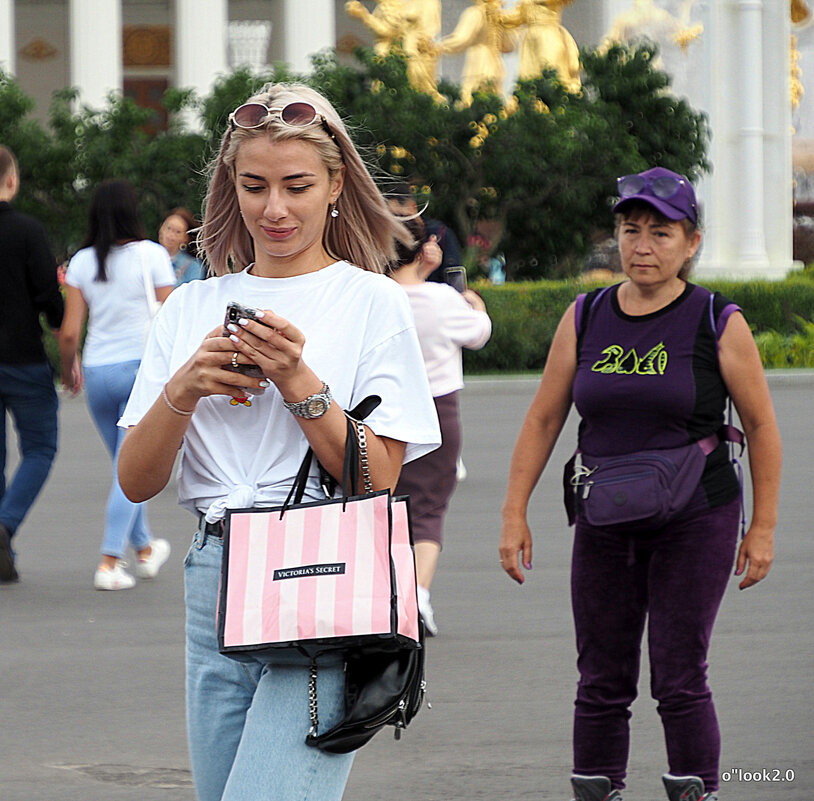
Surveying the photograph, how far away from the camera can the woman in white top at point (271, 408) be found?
249cm

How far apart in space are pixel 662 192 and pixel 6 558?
4.34 m

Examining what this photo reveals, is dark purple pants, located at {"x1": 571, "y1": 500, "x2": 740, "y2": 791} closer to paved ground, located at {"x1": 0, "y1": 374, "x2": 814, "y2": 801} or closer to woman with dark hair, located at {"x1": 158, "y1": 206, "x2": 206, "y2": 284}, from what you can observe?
paved ground, located at {"x1": 0, "y1": 374, "x2": 814, "y2": 801}

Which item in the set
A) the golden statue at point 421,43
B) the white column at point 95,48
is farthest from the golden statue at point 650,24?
the white column at point 95,48

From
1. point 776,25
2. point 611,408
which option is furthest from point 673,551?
point 776,25

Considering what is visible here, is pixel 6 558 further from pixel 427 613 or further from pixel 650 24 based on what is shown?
pixel 650 24

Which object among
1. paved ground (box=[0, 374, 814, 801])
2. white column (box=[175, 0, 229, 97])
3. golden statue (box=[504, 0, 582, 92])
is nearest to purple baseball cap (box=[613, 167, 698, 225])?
paved ground (box=[0, 374, 814, 801])

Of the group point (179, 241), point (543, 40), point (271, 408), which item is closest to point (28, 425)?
point (179, 241)

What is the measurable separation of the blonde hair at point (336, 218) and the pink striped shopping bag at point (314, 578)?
0.51 meters

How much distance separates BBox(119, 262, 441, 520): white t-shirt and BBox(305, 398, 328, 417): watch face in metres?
0.12

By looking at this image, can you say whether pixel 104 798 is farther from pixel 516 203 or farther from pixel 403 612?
pixel 516 203

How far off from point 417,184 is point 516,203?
1714mm

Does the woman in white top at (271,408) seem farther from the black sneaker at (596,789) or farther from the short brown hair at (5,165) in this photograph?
the short brown hair at (5,165)

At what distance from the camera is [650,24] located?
38156mm

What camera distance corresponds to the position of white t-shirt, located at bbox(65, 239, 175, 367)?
7438 mm
